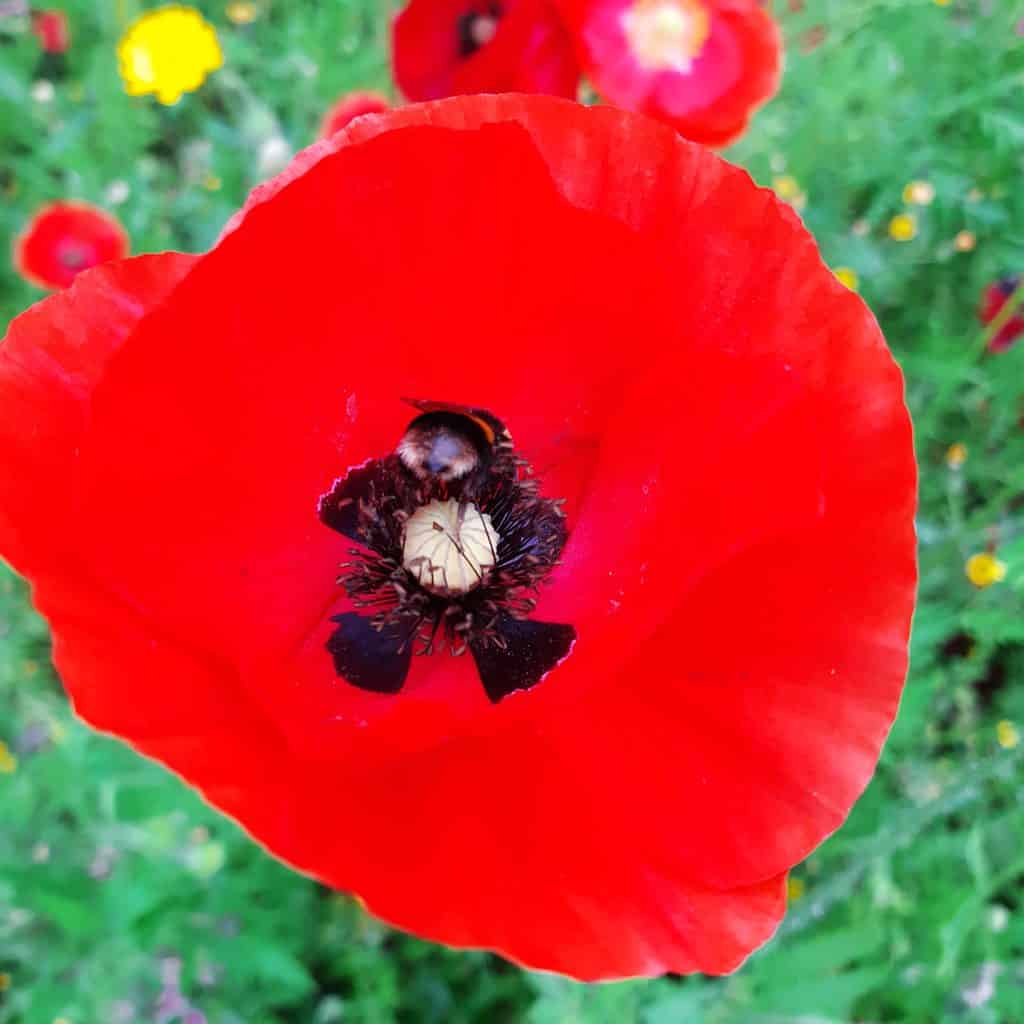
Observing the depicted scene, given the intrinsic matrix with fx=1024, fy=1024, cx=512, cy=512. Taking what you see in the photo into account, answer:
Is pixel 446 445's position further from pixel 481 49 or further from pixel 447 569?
pixel 481 49

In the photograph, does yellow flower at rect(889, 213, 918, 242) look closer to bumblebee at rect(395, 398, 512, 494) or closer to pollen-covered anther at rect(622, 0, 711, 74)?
pollen-covered anther at rect(622, 0, 711, 74)

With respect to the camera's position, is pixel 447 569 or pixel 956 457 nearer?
pixel 447 569

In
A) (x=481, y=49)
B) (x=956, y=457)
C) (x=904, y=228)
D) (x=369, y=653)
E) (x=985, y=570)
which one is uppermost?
(x=904, y=228)

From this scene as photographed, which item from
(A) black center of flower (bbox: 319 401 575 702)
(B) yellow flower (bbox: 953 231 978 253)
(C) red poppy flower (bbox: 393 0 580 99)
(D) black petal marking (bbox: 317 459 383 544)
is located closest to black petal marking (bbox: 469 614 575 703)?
(A) black center of flower (bbox: 319 401 575 702)

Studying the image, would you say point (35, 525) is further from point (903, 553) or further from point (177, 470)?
point (903, 553)

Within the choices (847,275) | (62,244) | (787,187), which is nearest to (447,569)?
(62,244)

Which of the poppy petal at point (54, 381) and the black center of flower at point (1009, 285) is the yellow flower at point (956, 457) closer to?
the black center of flower at point (1009, 285)
